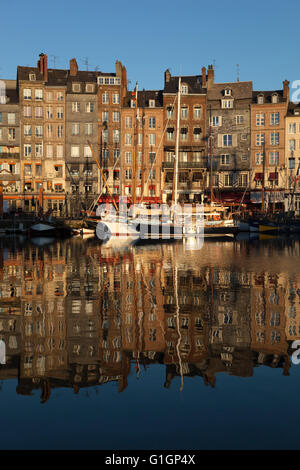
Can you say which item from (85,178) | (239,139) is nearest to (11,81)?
(85,178)

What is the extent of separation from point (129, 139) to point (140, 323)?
211 feet

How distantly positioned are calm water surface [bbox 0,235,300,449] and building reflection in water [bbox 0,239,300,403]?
0.12 ft

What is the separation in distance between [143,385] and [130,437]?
2.01m

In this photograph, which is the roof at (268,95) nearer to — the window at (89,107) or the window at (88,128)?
the window at (89,107)

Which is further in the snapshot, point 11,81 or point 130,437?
point 11,81

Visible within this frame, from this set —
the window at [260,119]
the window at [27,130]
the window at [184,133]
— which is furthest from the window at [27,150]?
the window at [260,119]

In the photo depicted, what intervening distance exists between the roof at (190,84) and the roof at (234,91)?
1574mm

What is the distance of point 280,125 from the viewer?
249 ft

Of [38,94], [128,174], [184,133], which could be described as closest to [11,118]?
[38,94]

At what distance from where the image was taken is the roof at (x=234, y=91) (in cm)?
7731

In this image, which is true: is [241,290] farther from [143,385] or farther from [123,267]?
[143,385]

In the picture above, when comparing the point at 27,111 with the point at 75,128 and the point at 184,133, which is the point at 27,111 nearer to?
the point at 75,128

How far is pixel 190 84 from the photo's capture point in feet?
254
